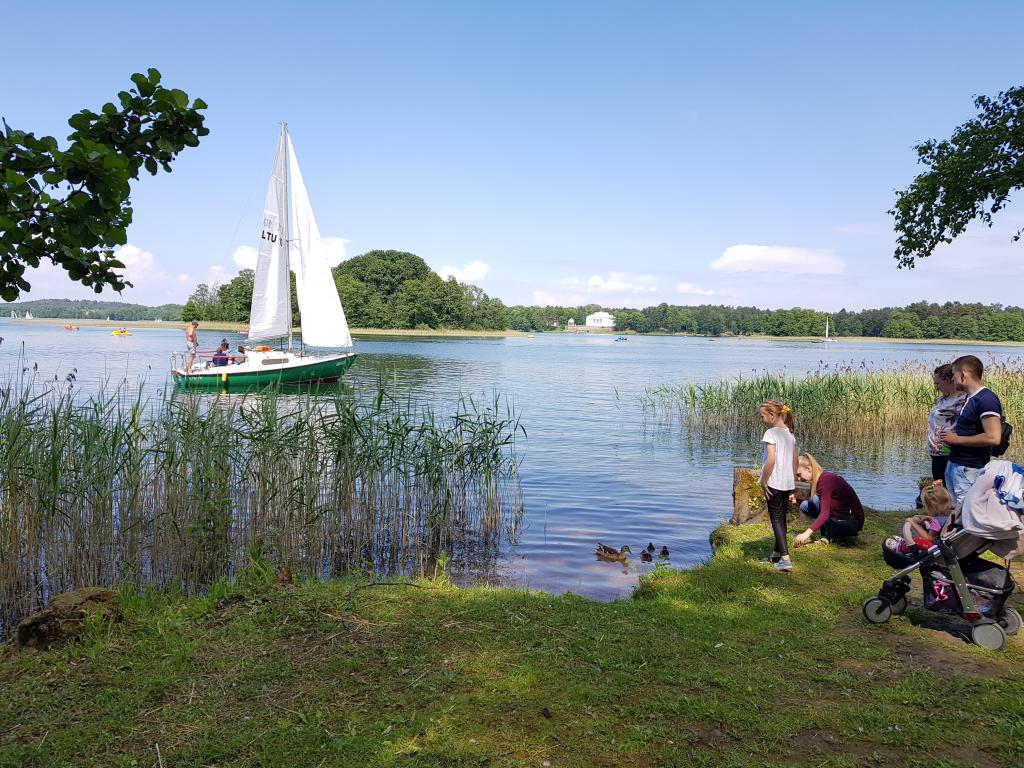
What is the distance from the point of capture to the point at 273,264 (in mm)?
30234

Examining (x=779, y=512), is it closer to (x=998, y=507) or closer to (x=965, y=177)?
(x=998, y=507)

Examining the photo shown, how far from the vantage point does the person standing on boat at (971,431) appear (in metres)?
6.45

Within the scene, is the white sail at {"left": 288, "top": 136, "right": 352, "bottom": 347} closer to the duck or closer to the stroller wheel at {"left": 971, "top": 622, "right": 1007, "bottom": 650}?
the duck

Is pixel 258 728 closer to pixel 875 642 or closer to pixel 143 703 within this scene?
pixel 143 703

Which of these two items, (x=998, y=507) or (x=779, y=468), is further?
(x=779, y=468)

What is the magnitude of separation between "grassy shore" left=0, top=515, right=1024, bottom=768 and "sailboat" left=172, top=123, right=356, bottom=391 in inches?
951

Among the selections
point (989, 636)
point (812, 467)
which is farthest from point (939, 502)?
point (812, 467)

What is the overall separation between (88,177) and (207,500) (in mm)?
5884

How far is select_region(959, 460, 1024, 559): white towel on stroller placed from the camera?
5262 mm

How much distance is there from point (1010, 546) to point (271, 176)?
29.6 meters

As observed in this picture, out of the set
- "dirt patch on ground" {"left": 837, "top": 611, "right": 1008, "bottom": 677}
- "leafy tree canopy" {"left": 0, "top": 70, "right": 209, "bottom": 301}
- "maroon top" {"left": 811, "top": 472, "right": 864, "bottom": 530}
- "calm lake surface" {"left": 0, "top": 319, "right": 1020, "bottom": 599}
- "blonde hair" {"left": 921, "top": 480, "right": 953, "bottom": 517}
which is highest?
"leafy tree canopy" {"left": 0, "top": 70, "right": 209, "bottom": 301}

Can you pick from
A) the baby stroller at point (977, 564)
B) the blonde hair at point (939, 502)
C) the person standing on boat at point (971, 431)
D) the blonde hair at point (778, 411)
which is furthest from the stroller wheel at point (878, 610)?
the blonde hair at point (778, 411)

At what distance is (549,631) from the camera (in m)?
5.70

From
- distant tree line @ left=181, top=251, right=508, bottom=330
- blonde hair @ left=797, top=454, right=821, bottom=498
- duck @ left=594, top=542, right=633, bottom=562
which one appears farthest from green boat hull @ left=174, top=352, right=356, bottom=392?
distant tree line @ left=181, top=251, right=508, bottom=330
